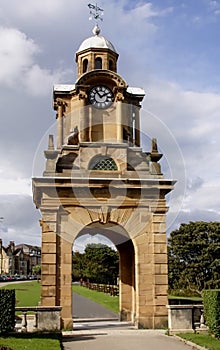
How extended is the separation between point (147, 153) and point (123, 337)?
8039mm

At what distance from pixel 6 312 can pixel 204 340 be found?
6.20 metres

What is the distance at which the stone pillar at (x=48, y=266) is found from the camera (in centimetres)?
1823

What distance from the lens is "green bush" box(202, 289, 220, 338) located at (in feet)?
49.9

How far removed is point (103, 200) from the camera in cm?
1931

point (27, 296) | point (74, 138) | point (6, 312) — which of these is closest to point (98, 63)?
point (74, 138)

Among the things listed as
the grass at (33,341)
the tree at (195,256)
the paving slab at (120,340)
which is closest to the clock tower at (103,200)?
the paving slab at (120,340)

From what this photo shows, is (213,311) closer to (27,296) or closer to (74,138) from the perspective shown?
(74,138)

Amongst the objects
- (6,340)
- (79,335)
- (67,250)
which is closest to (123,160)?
(67,250)

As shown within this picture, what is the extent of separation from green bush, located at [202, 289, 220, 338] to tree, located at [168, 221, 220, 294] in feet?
99.8

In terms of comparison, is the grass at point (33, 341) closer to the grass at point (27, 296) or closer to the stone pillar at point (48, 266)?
the stone pillar at point (48, 266)

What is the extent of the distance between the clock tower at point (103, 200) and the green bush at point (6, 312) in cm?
263

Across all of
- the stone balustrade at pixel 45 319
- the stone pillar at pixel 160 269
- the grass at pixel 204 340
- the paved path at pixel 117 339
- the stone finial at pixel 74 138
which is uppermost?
the stone finial at pixel 74 138

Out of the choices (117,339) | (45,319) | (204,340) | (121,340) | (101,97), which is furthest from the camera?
(101,97)

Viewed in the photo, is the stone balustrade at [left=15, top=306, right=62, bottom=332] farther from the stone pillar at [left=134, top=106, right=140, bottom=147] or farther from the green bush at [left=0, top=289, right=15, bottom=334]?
the stone pillar at [left=134, top=106, right=140, bottom=147]
